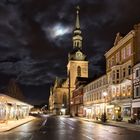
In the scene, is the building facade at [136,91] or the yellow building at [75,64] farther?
the yellow building at [75,64]

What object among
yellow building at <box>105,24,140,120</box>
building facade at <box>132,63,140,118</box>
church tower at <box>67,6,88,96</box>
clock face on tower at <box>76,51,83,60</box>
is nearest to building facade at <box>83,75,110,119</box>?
yellow building at <box>105,24,140,120</box>

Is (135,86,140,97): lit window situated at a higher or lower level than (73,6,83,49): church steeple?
lower

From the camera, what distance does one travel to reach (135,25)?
63.2 m

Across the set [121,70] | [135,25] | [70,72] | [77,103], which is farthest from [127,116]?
[70,72]

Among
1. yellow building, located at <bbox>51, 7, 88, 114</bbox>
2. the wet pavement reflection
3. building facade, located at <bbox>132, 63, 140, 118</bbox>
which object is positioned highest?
yellow building, located at <bbox>51, 7, 88, 114</bbox>

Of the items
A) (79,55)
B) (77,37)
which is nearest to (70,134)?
(79,55)

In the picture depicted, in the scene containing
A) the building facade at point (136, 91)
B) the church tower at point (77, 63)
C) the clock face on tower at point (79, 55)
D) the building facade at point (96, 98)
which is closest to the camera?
the building facade at point (136, 91)

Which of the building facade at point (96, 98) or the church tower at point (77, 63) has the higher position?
the church tower at point (77, 63)

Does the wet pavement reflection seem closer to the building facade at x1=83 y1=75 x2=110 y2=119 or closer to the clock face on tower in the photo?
the building facade at x1=83 y1=75 x2=110 y2=119

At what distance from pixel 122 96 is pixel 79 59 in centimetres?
9148

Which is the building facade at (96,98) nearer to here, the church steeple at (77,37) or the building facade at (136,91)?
the building facade at (136,91)

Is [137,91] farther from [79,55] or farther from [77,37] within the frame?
[77,37]

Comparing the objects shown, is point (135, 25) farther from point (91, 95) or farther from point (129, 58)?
point (91, 95)

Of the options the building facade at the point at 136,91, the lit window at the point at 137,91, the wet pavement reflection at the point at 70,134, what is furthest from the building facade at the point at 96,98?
the wet pavement reflection at the point at 70,134
